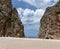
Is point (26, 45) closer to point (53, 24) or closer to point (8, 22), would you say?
point (53, 24)

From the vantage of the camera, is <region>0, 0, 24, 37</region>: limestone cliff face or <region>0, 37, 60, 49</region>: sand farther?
<region>0, 0, 24, 37</region>: limestone cliff face

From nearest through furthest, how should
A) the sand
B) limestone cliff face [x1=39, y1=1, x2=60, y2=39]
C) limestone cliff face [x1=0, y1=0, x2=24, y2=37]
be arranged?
the sand < limestone cliff face [x1=39, y1=1, x2=60, y2=39] < limestone cliff face [x1=0, y1=0, x2=24, y2=37]

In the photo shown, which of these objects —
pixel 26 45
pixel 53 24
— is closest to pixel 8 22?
pixel 53 24

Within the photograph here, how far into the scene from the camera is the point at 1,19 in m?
33.0

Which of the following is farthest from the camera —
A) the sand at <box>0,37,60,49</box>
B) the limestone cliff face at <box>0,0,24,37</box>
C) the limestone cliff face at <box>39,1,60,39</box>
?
the limestone cliff face at <box>0,0,24,37</box>

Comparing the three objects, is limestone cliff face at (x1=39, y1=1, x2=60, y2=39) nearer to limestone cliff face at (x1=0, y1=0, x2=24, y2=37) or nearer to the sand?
limestone cliff face at (x1=0, y1=0, x2=24, y2=37)

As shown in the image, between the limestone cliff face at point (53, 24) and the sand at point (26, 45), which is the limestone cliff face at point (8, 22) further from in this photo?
the sand at point (26, 45)

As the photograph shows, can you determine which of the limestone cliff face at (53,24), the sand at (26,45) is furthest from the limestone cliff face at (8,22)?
the sand at (26,45)

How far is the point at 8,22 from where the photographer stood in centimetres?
3544

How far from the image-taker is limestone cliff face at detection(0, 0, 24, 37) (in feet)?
110

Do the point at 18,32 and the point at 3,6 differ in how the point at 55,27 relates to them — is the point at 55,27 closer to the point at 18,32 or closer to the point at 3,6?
the point at 18,32

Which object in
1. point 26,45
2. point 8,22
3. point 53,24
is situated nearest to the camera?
point 26,45

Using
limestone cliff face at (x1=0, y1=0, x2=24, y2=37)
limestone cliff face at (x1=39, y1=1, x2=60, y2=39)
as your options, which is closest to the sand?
limestone cliff face at (x1=39, y1=1, x2=60, y2=39)

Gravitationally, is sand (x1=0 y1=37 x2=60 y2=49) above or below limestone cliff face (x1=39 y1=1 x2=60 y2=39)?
below
